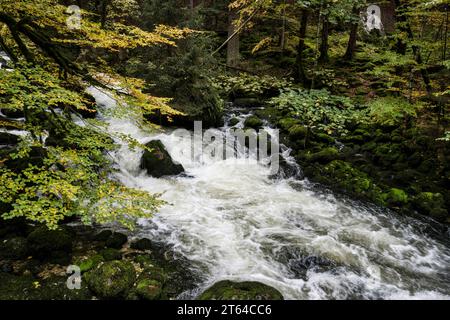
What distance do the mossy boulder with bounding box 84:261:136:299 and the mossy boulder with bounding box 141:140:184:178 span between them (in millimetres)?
5137

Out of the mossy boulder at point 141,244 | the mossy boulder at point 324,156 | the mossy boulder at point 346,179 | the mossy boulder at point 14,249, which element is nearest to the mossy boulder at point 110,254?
the mossy boulder at point 141,244

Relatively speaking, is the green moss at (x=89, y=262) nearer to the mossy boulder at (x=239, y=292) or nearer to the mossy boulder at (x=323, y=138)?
the mossy boulder at (x=239, y=292)

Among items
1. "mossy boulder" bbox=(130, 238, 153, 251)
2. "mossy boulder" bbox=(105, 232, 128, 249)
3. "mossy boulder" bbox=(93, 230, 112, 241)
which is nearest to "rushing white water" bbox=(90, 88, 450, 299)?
"mossy boulder" bbox=(130, 238, 153, 251)

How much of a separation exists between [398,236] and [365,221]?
2.90ft

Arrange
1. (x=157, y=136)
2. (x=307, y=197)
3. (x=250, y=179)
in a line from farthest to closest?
(x=157, y=136) → (x=250, y=179) → (x=307, y=197)

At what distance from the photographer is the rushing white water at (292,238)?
6480 mm

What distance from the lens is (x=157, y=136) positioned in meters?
12.9

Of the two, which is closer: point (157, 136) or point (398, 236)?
point (398, 236)

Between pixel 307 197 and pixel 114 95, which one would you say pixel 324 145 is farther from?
pixel 114 95

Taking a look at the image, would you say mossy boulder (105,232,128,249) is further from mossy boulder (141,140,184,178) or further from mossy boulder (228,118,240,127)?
mossy boulder (228,118,240,127)

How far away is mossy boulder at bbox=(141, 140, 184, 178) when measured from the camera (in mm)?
10828

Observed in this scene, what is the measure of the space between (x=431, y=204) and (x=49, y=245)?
33.4 ft
